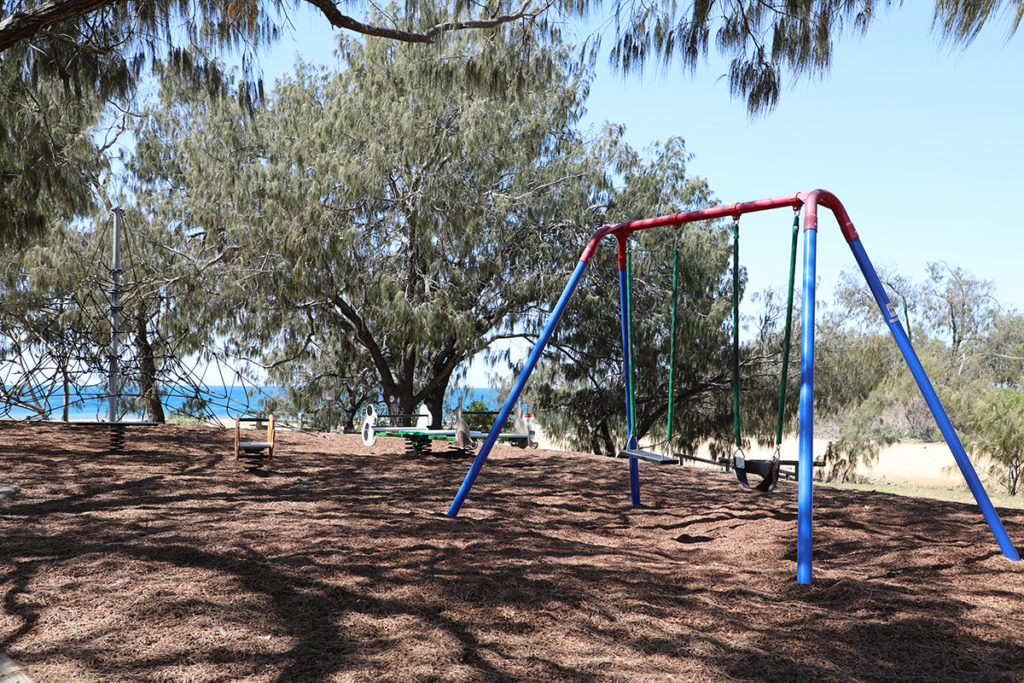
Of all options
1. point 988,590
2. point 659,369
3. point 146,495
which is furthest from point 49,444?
point 659,369

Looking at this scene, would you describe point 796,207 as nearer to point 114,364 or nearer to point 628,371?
point 628,371

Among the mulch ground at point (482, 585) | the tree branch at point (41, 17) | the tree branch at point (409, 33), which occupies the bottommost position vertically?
the mulch ground at point (482, 585)

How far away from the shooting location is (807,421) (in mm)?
4125

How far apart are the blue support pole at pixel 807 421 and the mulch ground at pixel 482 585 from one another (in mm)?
179

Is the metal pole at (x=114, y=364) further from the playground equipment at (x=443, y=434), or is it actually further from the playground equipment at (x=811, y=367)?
the playground equipment at (x=811, y=367)

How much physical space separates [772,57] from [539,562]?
4.57m

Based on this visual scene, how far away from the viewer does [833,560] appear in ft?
15.1

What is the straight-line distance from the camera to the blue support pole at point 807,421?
400 centimetres

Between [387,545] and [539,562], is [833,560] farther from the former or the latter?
[387,545]

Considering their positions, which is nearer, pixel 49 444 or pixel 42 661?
pixel 42 661

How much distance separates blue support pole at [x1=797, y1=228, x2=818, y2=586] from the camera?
3998mm

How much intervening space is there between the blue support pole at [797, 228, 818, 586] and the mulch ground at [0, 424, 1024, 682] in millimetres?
179

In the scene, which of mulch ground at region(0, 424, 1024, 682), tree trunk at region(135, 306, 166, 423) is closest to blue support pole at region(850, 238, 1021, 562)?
mulch ground at region(0, 424, 1024, 682)

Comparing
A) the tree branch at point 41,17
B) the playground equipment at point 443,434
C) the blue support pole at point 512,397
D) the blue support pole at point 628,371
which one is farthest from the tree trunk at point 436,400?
the tree branch at point 41,17
